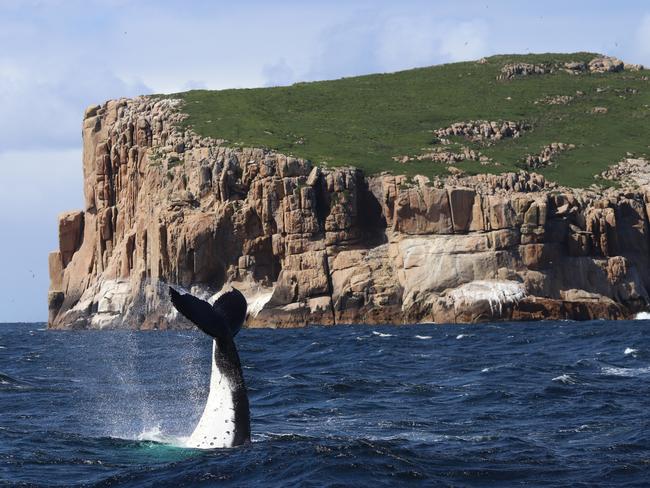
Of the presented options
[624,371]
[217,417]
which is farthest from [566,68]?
[217,417]

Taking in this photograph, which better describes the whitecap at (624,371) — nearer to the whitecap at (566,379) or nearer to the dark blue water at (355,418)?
the dark blue water at (355,418)

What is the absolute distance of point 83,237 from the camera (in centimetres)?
12950

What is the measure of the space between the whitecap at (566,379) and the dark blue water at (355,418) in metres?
0.32

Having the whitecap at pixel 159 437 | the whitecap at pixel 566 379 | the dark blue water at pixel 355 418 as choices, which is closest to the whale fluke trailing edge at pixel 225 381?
the dark blue water at pixel 355 418

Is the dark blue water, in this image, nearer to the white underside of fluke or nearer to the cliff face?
the white underside of fluke

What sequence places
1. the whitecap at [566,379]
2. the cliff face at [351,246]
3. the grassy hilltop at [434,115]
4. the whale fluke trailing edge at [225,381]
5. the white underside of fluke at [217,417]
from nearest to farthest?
the whale fluke trailing edge at [225,381], the white underside of fluke at [217,417], the whitecap at [566,379], the cliff face at [351,246], the grassy hilltop at [434,115]

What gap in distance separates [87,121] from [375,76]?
50637mm

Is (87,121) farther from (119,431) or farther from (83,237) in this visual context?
(119,431)

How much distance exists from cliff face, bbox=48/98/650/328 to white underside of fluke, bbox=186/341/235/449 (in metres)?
71.9

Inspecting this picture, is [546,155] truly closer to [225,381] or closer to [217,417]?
[217,417]

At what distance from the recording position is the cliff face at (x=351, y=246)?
98.5 m

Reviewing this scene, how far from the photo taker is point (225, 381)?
80.7ft

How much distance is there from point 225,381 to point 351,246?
80.3 meters

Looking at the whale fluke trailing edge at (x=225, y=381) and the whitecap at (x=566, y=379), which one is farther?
the whitecap at (x=566, y=379)
